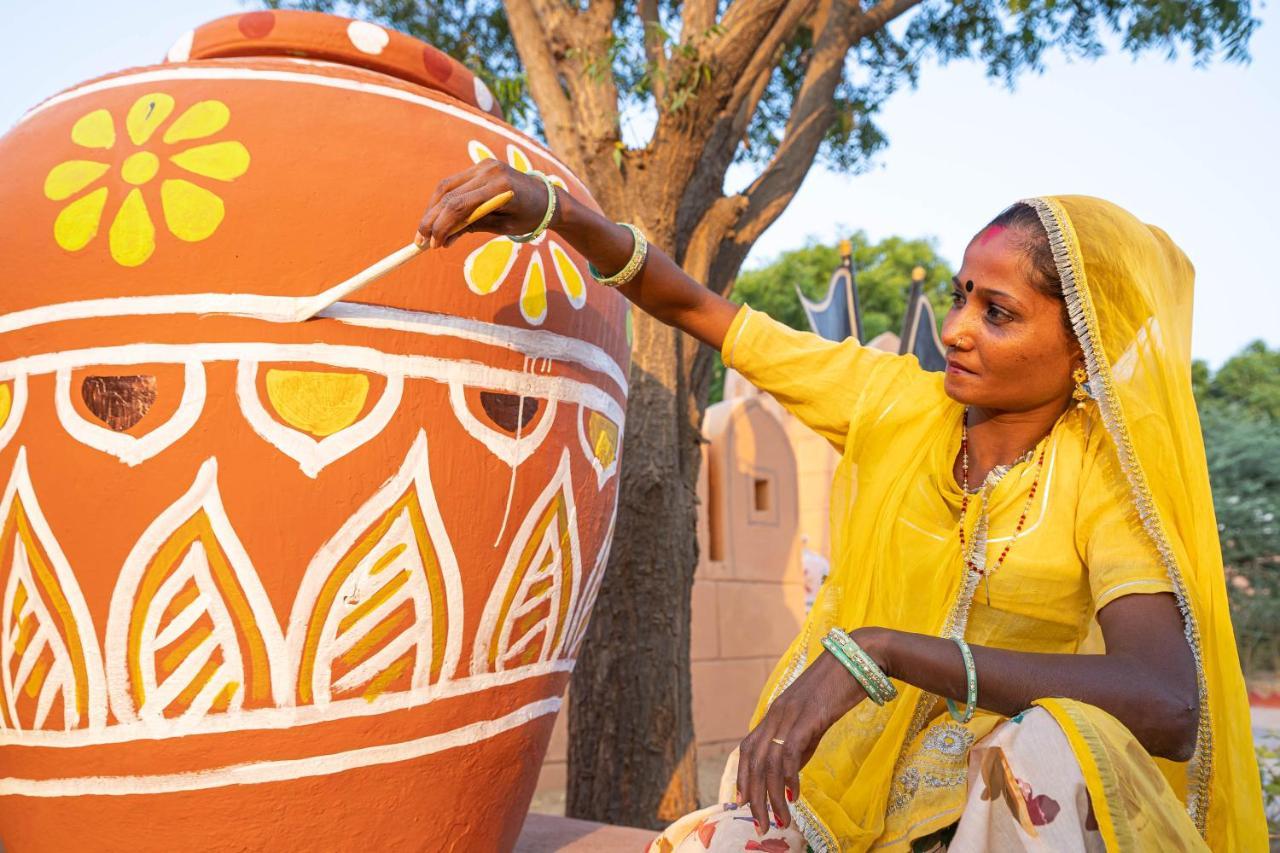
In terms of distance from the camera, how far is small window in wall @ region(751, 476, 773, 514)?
8430 mm

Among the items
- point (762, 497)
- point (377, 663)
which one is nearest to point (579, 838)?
point (377, 663)

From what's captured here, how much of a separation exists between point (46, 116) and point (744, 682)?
6908 millimetres

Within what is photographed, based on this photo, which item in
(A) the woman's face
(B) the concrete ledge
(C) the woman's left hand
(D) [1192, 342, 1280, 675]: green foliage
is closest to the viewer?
(C) the woman's left hand

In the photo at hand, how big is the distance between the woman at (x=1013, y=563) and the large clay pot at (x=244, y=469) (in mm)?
267

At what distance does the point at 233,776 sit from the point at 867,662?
3.26 feet

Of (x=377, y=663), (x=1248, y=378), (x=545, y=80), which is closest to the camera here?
(x=377, y=663)

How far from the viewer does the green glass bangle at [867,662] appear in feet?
4.31

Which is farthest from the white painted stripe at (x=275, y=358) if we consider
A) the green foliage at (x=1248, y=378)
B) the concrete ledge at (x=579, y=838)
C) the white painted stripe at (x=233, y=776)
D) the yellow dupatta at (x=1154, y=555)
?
the green foliage at (x=1248, y=378)

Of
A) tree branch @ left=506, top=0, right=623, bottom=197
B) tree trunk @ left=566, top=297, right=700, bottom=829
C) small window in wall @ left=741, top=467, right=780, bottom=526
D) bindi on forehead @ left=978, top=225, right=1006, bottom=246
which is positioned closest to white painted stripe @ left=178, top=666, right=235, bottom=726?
bindi on forehead @ left=978, top=225, right=1006, bottom=246

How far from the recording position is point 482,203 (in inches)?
61.6

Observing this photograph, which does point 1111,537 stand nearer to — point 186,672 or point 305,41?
point 186,672

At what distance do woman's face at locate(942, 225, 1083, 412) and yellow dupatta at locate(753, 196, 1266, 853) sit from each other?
54 millimetres

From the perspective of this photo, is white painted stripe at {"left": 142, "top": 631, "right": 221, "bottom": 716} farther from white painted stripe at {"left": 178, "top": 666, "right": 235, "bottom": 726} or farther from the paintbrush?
the paintbrush

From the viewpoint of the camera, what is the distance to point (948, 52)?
233 inches
